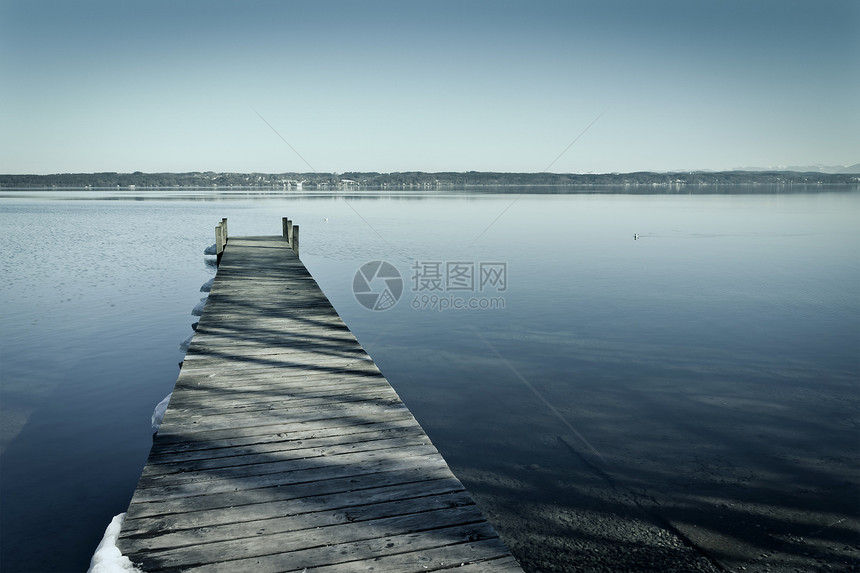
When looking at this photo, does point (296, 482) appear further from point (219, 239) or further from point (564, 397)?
point (219, 239)

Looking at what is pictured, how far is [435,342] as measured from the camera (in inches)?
538

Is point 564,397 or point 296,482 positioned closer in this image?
point 296,482

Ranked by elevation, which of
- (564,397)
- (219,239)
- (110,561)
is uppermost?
(219,239)

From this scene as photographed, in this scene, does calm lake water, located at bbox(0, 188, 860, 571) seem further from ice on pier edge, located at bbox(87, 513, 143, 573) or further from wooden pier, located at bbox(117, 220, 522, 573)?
ice on pier edge, located at bbox(87, 513, 143, 573)

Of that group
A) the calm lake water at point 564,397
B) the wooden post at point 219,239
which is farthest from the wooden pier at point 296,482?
the wooden post at point 219,239

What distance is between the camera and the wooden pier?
355 centimetres

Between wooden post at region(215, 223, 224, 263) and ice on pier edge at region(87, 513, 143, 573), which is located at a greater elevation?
wooden post at region(215, 223, 224, 263)

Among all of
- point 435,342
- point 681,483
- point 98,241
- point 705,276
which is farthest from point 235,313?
point 98,241

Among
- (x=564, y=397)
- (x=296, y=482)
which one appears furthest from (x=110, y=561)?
(x=564, y=397)

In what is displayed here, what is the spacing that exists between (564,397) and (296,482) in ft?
21.3

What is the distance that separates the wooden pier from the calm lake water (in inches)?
72.8

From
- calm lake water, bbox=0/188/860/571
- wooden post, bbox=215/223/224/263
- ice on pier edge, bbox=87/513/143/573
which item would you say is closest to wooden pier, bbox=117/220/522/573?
ice on pier edge, bbox=87/513/143/573

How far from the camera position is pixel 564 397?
9.91 metres

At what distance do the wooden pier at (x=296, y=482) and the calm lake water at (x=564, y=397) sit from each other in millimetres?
1848
